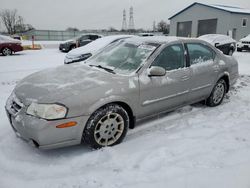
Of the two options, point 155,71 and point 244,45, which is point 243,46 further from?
point 155,71

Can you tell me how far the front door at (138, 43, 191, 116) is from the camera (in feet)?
11.7

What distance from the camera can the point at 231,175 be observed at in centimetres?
271

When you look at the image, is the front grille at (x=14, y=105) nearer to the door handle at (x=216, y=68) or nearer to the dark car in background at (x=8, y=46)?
the door handle at (x=216, y=68)

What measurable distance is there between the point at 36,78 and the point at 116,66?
4.05 ft

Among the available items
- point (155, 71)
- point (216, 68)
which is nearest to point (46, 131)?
point (155, 71)

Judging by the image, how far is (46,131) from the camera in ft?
8.93

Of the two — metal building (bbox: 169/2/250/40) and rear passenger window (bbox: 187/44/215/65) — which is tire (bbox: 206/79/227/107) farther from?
metal building (bbox: 169/2/250/40)

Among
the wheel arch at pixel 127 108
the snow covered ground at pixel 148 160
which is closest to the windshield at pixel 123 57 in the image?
the wheel arch at pixel 127 108

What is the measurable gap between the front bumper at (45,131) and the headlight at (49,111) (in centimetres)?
5

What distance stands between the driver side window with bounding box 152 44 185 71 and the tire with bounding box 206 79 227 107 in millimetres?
1253

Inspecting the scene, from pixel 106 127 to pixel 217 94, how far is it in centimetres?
293

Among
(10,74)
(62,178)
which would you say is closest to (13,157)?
(62,178)

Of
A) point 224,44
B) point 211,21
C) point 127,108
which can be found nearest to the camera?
point 127,108

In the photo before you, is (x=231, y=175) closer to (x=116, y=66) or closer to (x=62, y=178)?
(x=62, y=178)
